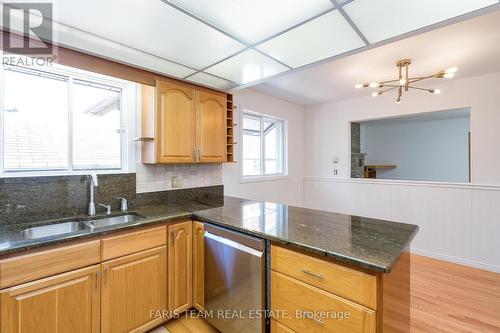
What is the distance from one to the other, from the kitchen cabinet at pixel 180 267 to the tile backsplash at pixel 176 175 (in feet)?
2.24

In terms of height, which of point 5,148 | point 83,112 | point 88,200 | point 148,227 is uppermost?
point 83,112

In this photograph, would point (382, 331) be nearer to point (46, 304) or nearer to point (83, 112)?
point (46, 304)

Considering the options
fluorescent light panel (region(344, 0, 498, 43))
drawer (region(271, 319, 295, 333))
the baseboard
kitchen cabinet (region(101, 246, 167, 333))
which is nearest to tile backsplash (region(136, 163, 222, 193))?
kitchen cabinet (region(101, 246, 167, 333))

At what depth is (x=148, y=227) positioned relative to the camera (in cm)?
181

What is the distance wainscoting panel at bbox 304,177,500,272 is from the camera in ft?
9.66

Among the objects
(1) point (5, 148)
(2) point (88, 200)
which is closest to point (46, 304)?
(2) point (88, 200)

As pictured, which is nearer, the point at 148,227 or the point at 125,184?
the point at 148,227

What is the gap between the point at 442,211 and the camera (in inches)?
129

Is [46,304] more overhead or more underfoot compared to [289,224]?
more underfoot

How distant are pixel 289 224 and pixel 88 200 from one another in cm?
167

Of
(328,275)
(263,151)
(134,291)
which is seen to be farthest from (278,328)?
(263,151)

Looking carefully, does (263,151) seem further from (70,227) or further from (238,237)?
(70,227)

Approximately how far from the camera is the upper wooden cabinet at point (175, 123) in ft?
7.29

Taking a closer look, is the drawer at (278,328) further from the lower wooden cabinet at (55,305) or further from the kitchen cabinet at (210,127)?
the kitchen cabinet at (210,127)
